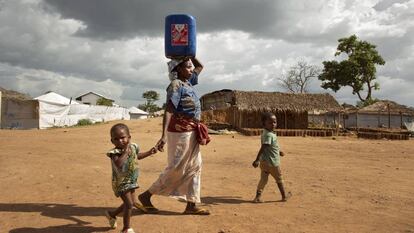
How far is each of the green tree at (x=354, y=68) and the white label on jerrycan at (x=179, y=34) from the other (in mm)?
34845

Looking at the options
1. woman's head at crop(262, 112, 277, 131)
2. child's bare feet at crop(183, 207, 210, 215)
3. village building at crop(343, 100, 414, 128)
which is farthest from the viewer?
village building at crop(343, 100, 414, 128)

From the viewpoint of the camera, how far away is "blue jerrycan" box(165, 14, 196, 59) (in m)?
4.30

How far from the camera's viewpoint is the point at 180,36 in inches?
171

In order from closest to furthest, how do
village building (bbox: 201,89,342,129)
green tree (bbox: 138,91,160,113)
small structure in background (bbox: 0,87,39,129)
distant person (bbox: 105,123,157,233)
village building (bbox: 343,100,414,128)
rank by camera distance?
distant person (bbox: 105,123,157,233), village building (bbox: 201,89,342,129), small structure in background (bbox: 0,87,39,129), village building (bbox: 343,100,414,128), green tree (bbox: 138,91,160,113)

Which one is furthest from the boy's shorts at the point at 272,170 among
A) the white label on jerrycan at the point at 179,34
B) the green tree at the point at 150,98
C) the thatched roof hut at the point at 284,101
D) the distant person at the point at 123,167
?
the green tree at the point at 150,98

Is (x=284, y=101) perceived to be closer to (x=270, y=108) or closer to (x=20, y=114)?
(x=270, y=108)

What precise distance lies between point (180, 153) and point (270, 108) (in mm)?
19561

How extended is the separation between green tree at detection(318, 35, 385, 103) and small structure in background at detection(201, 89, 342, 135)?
13.4 m

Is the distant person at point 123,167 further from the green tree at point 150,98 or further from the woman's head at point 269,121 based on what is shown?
the green tree at point 150,98

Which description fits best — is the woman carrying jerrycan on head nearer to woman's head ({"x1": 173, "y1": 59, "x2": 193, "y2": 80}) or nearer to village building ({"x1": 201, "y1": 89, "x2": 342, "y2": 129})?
woman's head ({"x1": 173, "y1": 59, "x2": 193, "y2": 80})

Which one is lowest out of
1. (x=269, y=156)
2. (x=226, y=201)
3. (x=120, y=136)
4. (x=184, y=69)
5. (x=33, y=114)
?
(x=226, y=201)

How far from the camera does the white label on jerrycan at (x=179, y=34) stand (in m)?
4.32

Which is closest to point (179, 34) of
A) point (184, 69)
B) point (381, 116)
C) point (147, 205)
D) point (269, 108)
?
point (184, 69)

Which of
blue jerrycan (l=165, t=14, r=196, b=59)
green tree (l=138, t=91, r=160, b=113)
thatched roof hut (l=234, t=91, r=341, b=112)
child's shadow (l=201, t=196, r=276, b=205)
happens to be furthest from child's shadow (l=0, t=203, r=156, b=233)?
green tree (l=138, t=91, r=160, b=113)
